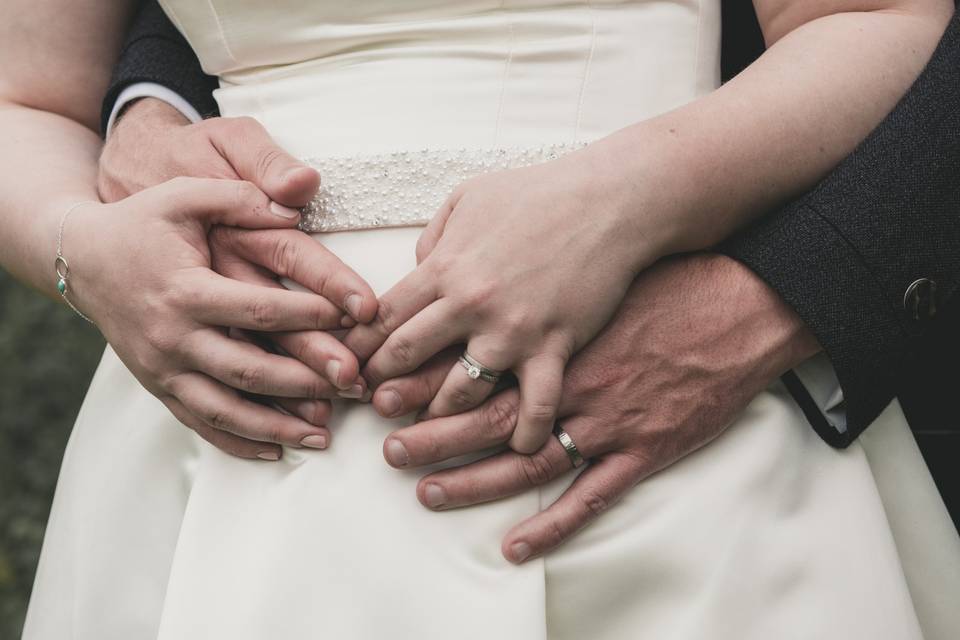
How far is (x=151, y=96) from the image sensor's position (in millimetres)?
1606

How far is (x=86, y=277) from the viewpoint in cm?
128

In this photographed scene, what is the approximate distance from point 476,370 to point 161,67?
2.84 ft

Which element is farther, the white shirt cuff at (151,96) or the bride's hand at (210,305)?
the white shirt cuff at (151,96)

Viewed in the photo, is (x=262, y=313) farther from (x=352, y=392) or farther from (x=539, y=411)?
(x=539, y=411)

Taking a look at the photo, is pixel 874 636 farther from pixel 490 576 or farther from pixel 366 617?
pixel 366 617

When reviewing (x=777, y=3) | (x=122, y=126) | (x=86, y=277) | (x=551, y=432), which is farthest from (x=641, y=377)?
(x=122, y=126)

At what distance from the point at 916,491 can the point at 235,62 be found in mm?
1153

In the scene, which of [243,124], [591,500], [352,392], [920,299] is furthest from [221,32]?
[920,299]

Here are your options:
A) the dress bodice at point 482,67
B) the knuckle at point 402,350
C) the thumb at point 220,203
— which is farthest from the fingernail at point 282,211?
the knuckle at point 402,350

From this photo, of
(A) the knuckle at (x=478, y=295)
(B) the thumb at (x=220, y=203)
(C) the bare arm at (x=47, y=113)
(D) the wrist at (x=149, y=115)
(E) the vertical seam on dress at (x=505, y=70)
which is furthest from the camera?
(D) the wrist at (x=149, y=115)

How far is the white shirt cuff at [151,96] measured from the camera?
5.27ft

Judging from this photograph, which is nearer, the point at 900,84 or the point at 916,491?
the point at 900,84

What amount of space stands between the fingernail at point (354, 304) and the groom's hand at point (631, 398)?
9 centimetres

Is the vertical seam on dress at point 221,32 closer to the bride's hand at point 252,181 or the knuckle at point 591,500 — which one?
the bride's hand at point 252,181
